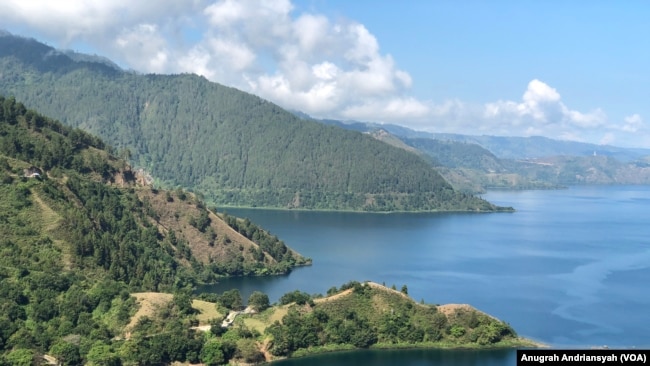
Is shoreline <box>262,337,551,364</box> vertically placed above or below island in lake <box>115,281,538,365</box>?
below

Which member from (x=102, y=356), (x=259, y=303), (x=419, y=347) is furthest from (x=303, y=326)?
(x=102, y=356)

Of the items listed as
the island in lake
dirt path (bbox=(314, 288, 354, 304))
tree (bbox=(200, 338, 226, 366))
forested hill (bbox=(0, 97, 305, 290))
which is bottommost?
tree (bbox=(200, 338, 226, 366))

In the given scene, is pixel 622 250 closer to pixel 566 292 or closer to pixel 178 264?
pixel 566 292

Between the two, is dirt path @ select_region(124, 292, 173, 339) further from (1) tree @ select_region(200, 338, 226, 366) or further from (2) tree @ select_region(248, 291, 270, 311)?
(2) tree @ select_region(248, 291, 270, 311)

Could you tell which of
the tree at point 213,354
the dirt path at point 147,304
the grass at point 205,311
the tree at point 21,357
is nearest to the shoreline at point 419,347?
the tree at point 213,354

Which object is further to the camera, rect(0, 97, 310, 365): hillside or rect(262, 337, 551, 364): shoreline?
rect(262, 337, 551, 364): shoreline

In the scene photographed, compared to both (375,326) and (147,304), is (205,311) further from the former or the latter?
(375,326)

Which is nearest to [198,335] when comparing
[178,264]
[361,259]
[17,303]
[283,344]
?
[283,344]

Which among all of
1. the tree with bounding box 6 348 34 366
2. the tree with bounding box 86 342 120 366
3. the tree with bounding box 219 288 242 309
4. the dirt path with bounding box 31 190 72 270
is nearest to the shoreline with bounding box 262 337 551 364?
the tree with bounding box 219 288 242 309

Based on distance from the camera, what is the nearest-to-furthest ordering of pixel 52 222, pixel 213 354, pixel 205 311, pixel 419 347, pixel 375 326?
pixel 213 354 → pixel 419 347 → pixel 375 326 → pixel 205 311 → pixel 52 222
